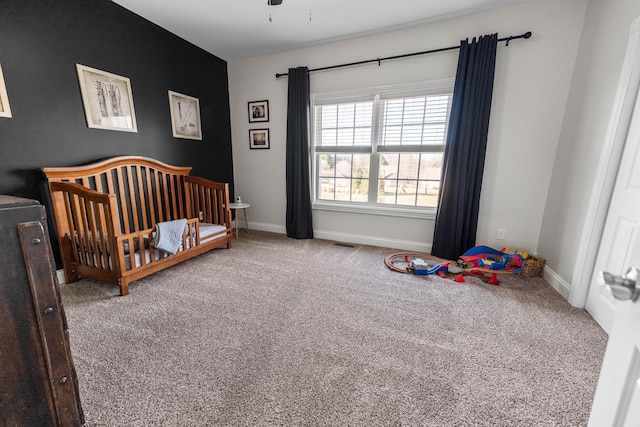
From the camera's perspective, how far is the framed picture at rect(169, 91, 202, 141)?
2.85 metres

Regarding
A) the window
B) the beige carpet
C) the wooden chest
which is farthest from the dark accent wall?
the wooden chest

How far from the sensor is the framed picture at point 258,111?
11.0 feet

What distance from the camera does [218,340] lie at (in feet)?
4.74

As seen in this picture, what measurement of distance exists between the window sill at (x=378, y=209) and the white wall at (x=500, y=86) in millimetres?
A: 75

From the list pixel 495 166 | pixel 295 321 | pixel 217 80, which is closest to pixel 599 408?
pixel 295 321

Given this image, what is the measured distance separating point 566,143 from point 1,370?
3351 millimetres

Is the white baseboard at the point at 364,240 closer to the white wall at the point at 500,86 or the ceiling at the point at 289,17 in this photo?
the white wall at the point at 500,86

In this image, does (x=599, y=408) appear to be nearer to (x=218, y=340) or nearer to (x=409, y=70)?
(x=218, y=340)

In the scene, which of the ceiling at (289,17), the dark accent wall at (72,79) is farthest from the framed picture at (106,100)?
the ceiling at (289,17)

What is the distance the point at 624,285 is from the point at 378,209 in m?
2.57

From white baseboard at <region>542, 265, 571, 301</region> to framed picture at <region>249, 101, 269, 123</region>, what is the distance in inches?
135

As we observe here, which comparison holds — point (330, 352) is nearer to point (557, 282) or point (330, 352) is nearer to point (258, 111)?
point (557, 282)

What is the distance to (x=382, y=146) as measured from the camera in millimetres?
2895

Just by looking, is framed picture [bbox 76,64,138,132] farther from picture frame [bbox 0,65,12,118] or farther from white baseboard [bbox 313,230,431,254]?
white baseboard [bbox 313,230,431,254]
